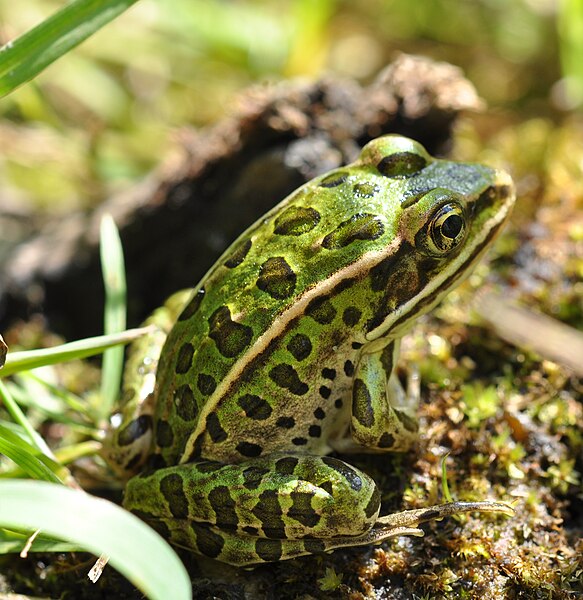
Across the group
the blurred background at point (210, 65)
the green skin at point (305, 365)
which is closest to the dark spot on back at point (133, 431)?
the green skin at point (305, 365)

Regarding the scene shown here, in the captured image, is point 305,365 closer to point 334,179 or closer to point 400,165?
point 334,179

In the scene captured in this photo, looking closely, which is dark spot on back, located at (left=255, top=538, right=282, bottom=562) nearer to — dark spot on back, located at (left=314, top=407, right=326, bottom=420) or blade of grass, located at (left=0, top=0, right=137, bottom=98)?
dark spot on back, located at (left=314, top=407, right=326, bottom=420)

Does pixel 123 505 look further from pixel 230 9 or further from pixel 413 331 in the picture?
pixel 230 9

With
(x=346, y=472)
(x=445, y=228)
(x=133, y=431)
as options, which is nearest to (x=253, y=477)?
(x=346, y=472)

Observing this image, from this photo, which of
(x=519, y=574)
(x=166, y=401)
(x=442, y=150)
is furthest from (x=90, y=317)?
(x=519, y=574)

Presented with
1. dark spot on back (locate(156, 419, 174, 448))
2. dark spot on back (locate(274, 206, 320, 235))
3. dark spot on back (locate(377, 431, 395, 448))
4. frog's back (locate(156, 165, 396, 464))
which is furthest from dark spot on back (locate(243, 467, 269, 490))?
dark spot on back (locate(274, 206, 320, 235))
